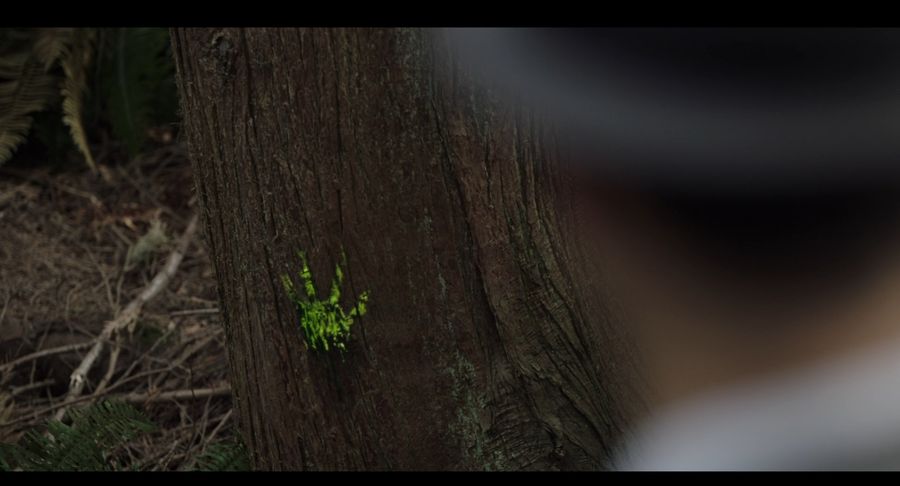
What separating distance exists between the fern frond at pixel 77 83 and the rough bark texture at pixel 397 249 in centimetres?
207

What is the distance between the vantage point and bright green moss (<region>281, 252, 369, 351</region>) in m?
1.92

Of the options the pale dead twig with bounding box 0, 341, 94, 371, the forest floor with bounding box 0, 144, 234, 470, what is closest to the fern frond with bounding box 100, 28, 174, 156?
the forest floor with bounding box 0, 144, 234, 470

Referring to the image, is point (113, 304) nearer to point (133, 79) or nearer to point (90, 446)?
point (90, 446)

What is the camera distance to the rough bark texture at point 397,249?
1.83 meters

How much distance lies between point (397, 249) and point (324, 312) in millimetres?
196

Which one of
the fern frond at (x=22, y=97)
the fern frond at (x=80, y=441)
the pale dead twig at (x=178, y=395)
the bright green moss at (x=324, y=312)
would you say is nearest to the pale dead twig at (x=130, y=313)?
the pale dead twig at (x=178, y=395)

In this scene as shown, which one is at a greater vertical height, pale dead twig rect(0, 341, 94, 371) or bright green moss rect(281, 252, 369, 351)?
pale dead twig rect(0, 341, 94, 371)

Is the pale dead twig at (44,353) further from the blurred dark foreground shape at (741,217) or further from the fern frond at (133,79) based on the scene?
the blurred dark foreground shape at (741,217)

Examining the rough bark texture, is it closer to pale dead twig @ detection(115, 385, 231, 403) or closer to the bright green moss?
the bright green moss

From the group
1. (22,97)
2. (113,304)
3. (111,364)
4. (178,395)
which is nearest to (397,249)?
(178,395)

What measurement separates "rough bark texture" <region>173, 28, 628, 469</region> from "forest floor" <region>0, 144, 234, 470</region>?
0.73 meters
